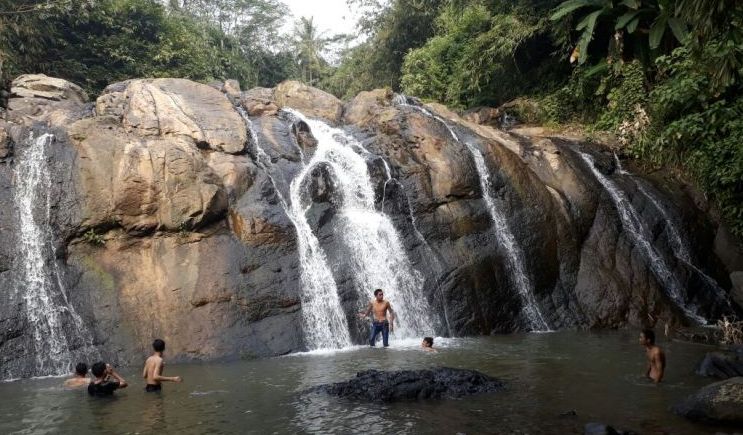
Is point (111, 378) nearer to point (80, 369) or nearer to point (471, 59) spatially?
point (80, 369)

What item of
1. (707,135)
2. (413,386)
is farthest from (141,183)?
(707,135)

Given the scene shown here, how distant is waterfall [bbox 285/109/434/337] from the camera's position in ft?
46.6

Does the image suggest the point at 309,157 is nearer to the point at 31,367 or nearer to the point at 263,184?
the point at 263,184

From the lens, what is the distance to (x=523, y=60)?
83.6 ft

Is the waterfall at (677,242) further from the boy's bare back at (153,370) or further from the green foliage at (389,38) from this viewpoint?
the green foliage at (389,38)

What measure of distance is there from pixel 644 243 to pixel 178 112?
13.3 m

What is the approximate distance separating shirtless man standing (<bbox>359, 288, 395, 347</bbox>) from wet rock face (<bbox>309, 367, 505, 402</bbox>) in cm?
383

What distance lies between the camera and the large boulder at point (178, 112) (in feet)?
53.2

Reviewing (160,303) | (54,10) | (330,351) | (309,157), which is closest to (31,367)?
(160,303)

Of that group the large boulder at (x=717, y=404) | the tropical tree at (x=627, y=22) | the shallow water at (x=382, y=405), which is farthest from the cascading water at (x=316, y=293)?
the tropical tree at (x=627, y=22)

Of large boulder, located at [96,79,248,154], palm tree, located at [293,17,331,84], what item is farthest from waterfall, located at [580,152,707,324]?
palm tree, located at [293,17,331,84]

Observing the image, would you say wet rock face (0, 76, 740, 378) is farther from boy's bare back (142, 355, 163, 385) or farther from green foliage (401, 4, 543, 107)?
green foliage (401, 4, 543, 107)

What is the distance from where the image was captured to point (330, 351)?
1269cm

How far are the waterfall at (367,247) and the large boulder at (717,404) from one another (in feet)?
24.6
